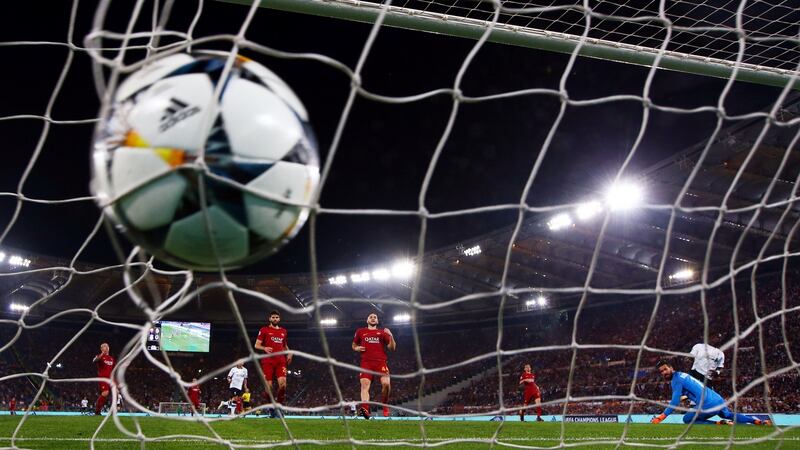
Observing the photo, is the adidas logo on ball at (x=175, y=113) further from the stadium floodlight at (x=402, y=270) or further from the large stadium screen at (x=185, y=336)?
the large stadium screen at (x=185, y=336)

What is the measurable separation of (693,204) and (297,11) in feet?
60.9

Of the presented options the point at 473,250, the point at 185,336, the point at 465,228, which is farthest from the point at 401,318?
the point at 185,336

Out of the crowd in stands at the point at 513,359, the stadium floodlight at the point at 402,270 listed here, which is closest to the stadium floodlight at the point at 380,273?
the stadium floodlight at the point at 402,270

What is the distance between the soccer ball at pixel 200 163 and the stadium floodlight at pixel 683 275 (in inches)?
911

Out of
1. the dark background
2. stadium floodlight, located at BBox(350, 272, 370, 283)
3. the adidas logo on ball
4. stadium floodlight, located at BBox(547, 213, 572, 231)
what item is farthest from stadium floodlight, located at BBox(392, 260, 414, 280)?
the adidas logo on ball

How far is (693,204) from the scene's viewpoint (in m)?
19.2

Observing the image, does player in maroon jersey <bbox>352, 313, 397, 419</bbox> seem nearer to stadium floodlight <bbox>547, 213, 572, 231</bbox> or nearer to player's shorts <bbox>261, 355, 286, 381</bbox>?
player's shorts <bbox>261, 355, 286, 381</bbox>

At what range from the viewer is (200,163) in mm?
1744

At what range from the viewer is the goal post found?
126 inches

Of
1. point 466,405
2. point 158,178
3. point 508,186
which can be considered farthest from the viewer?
point 466,405

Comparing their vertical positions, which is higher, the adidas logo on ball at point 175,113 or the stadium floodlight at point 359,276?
the stadium floodlight at point 359,276

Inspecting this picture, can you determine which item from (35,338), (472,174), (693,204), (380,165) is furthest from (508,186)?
(35,338)

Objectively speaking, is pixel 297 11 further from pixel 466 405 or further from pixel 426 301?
pixel 426 301

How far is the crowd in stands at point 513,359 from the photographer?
18.4m
